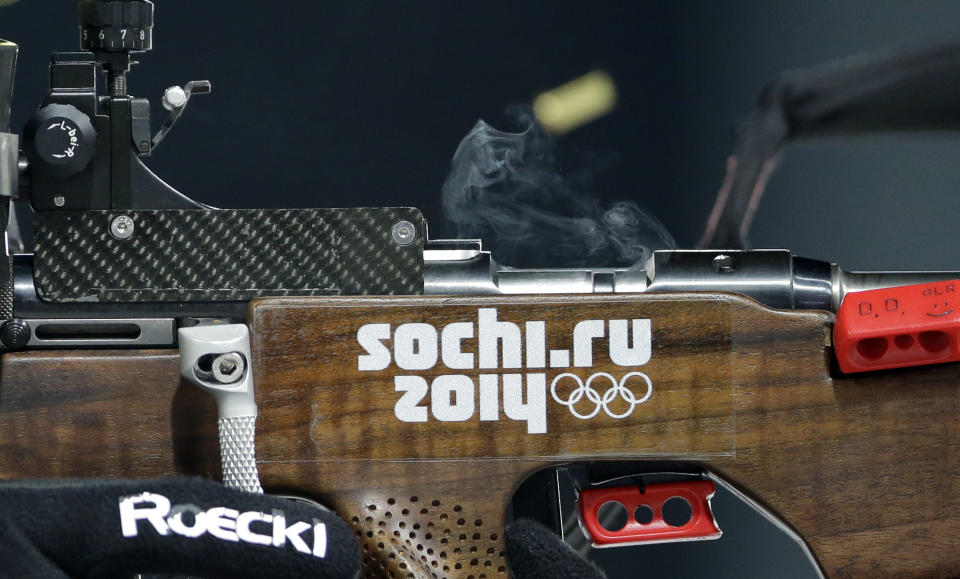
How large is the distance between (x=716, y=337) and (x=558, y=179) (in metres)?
0.43

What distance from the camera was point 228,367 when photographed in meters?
0.86

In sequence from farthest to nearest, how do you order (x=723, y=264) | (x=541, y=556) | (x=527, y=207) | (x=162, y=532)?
1. (x=527, y=207)
2. (x=723, y=264)
3. (x=541, y=556)
4. (x=162, y=532)

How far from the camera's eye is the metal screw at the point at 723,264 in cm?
95

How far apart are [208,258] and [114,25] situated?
0.19m

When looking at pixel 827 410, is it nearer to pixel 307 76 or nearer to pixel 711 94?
pixel 711 94

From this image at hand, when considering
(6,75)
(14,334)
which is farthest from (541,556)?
(6,75)

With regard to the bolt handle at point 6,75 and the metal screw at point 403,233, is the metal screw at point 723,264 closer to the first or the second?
the metal screw at point 403,233

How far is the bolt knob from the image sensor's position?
0.91 meters

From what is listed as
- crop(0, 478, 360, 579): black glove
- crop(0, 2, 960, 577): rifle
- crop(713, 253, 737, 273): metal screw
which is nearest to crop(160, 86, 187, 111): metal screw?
crop(0, 2, 960, 577): rifle

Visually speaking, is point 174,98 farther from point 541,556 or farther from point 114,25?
point 541,556

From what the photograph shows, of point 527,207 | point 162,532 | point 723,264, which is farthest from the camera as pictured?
point 527,207

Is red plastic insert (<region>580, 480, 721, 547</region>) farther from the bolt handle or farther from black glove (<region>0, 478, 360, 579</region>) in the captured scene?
the bolt handle

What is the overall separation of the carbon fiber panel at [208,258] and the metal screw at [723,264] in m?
0.22

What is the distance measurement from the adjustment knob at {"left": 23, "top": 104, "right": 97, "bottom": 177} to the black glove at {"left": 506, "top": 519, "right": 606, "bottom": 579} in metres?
0.42
